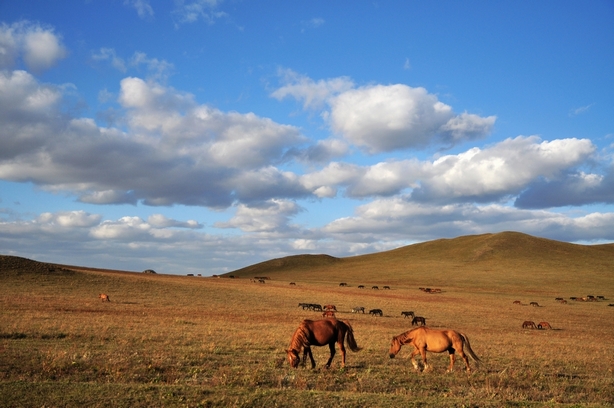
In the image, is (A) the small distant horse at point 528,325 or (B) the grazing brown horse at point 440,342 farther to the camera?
(A) the small distant horse at point 528,325

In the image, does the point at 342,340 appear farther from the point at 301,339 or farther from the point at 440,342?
the point at 440,342

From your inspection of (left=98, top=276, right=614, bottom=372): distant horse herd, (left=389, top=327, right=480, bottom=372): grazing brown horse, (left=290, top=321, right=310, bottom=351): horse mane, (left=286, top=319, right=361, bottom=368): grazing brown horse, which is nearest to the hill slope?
(left=389, top=327, right=480, bottom=372): grazing brown horse

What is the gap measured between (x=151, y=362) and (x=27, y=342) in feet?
21.1

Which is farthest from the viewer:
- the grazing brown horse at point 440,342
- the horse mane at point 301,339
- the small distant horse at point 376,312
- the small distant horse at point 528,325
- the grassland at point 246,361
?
the small distant horse at point 376,312

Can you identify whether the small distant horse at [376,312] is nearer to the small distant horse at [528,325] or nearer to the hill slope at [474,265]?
the small distant horse at [528,325]

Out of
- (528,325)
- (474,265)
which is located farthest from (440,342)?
(474,265)

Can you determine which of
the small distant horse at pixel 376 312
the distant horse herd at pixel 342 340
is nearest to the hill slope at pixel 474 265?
the small distant horse at pixel 376 312

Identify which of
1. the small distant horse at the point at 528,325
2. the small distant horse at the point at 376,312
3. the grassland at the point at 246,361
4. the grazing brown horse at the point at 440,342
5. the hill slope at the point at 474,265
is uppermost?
the hill slope at the point at 474,265

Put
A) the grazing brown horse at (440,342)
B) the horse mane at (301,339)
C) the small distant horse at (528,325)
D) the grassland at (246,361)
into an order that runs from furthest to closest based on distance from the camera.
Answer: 1. the small distant horse at (528,325)
2. the grazing brown horse at (440,342)
3. the horse mane at (301,339)
4. the grassland at (246,361)

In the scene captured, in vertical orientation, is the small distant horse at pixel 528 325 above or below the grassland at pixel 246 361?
below

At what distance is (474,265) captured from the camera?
354 ft

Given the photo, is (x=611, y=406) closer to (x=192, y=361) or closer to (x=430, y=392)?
(x=430, y=392)

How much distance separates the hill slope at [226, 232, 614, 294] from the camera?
8788 cm

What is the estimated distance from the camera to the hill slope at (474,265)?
87.9 meters
